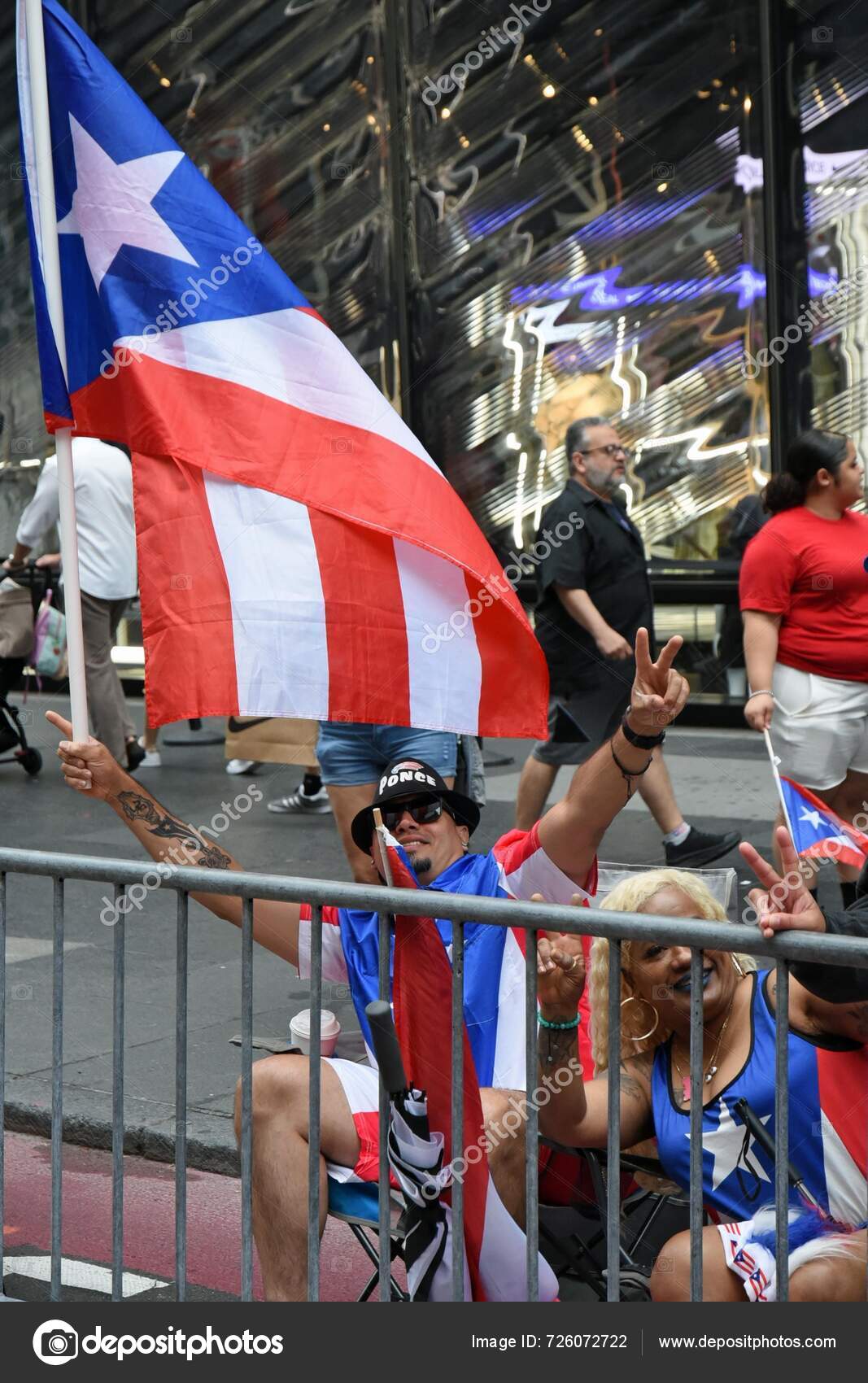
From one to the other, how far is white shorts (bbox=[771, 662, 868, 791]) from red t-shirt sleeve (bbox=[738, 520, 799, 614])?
30 centimetres

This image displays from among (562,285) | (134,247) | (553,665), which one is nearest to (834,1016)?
(134,247)

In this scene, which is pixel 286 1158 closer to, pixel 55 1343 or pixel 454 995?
pixel 55 1343

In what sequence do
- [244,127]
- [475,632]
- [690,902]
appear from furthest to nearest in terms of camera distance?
1. [244,127]
2. [475,632]
3. [690,902]

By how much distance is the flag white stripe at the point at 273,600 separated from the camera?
3.98 metres

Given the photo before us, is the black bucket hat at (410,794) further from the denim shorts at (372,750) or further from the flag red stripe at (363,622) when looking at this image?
the denim shorts at (372,750)

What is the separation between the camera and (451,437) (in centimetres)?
1329

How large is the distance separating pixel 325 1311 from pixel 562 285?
410 inches

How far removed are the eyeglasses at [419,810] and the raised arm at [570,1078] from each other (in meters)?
0.51

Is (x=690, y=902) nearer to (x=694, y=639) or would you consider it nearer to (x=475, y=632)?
(x=475, y=632)
